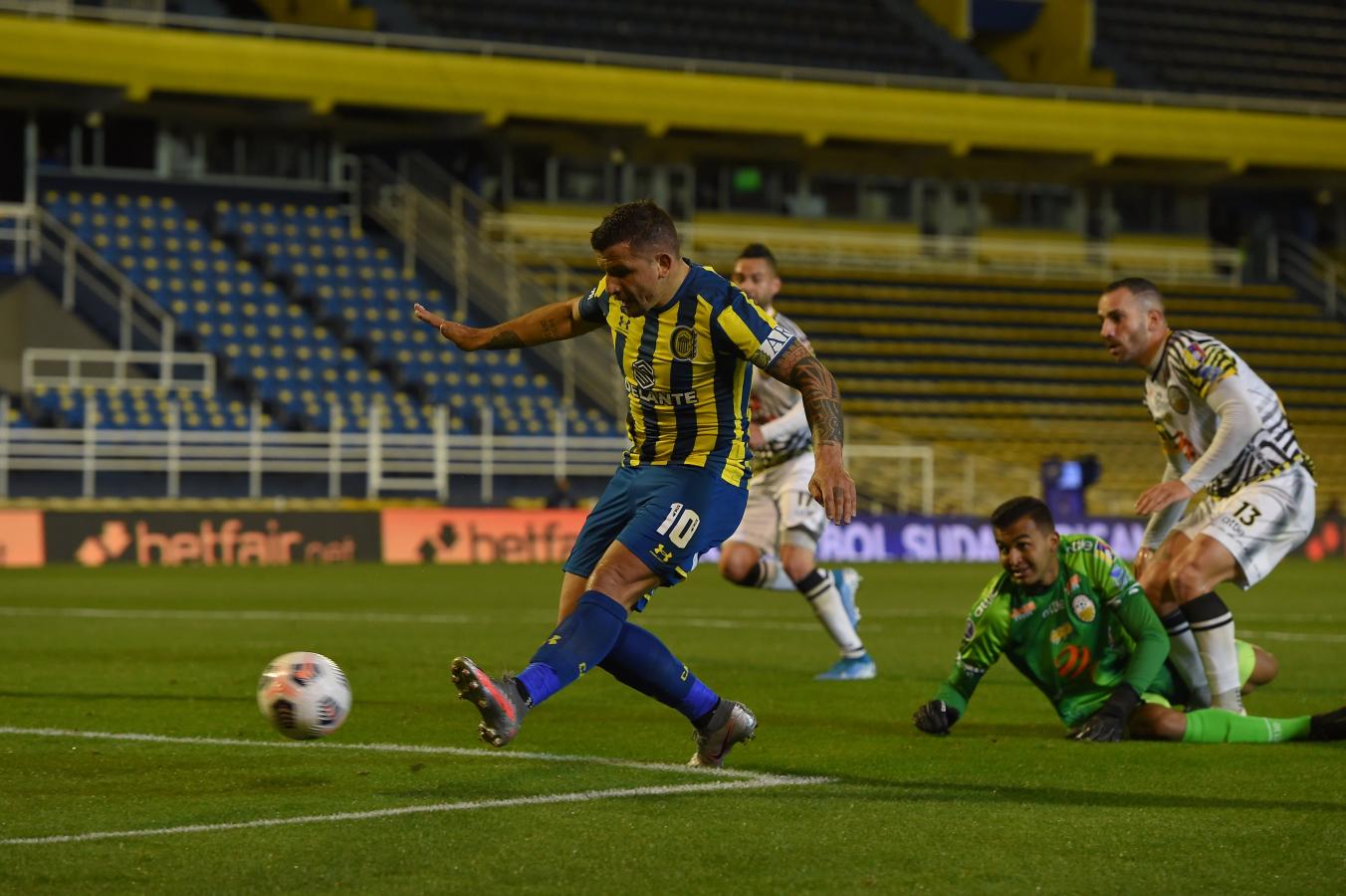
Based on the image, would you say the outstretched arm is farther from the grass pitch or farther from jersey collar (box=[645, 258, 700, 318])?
the grass pitch

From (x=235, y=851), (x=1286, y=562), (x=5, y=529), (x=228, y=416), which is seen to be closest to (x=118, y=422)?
(x=228, y=416)

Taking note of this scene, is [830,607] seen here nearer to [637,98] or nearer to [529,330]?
[529,330]

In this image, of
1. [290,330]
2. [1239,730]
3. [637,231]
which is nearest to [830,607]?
[1239,730]

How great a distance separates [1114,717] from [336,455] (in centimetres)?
2084

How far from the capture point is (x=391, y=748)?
309 inches

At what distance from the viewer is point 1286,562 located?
Answer: 29.1 m

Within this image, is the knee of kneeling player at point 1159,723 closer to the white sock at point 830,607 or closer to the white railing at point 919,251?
the white sock at point 830,607

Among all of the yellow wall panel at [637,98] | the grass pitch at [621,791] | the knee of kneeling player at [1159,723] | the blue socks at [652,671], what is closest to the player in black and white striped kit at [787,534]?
the grass pitch at [621,791]

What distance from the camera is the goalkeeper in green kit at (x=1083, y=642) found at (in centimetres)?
815

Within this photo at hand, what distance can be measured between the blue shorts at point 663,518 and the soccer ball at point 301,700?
98 cm

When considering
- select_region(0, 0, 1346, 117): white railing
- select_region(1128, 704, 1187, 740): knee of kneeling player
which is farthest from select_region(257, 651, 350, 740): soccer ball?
select_region(0, 0, 1346, 117): white railing

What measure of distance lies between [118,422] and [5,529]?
4690 millimetres

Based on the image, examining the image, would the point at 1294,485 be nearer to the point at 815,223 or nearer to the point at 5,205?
the point at 5,205

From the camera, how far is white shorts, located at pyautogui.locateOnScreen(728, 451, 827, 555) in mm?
11516
